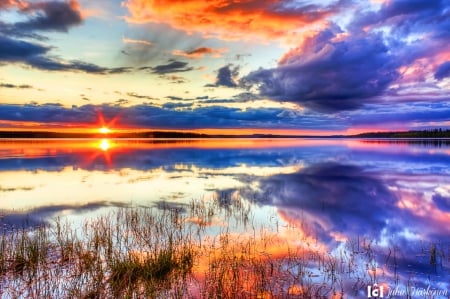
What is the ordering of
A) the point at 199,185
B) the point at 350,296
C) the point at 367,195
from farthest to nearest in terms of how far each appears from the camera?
1. the point at 199,185
2. the point at 367,195
3. the point at 350,296

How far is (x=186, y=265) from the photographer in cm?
880

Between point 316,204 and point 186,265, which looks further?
point 316,204

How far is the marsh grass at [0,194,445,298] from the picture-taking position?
7.34 m

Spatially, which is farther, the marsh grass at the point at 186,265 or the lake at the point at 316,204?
the lake at the point at 316,204

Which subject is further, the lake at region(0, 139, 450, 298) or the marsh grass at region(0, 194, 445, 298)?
the lake at region(0, 139, 450, 298)

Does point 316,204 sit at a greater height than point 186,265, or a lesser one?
lesser

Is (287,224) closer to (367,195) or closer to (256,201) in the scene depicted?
(256,201)

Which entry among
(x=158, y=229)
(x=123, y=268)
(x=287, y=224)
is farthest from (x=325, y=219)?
(x=123, y=268)

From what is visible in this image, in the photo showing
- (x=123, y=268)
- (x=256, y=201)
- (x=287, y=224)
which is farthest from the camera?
(x=256, y=201)

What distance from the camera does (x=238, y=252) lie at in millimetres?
9922

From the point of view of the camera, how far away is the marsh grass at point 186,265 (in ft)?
24.1

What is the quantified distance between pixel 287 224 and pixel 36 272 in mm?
8893

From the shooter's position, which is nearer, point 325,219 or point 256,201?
point 325,219

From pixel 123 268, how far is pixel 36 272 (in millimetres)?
2103
